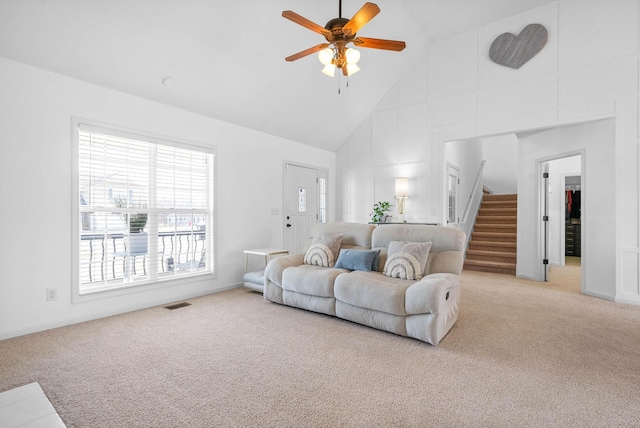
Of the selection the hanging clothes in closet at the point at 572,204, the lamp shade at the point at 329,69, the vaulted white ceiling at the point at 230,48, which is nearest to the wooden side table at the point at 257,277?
the vaulted white ceiling at the point at 230,48

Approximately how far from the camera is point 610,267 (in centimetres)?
403

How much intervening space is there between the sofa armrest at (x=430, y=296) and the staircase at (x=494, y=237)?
3814 millimetres

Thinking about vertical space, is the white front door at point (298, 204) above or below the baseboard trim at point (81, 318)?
above

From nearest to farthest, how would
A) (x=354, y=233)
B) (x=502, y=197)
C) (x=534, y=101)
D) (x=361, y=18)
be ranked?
(x=361, y=18), (x=354, y=233), (x=534, y=101), (x=502, y=197)

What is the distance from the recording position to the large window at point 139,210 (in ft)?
11.0

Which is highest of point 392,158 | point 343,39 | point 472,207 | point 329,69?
point 343,39

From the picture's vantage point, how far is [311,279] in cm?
336

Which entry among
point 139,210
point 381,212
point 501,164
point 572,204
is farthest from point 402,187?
point 572,204

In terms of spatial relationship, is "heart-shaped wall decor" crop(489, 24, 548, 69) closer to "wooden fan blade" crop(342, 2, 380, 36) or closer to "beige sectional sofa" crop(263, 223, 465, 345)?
"beige sectional sofa" crop(263, 223, 465, 345)

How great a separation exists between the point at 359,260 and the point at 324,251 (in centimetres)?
51

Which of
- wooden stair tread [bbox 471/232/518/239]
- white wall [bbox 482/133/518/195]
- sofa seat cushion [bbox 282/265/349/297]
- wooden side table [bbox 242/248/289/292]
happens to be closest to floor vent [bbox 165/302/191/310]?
wooden side table [bbox 242/248/289/292]

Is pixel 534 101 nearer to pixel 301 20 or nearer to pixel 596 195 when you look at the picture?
pixel 596 195

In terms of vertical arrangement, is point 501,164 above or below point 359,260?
above

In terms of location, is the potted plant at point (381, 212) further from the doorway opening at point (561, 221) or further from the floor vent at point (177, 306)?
the floor vent at point (177, 306)
